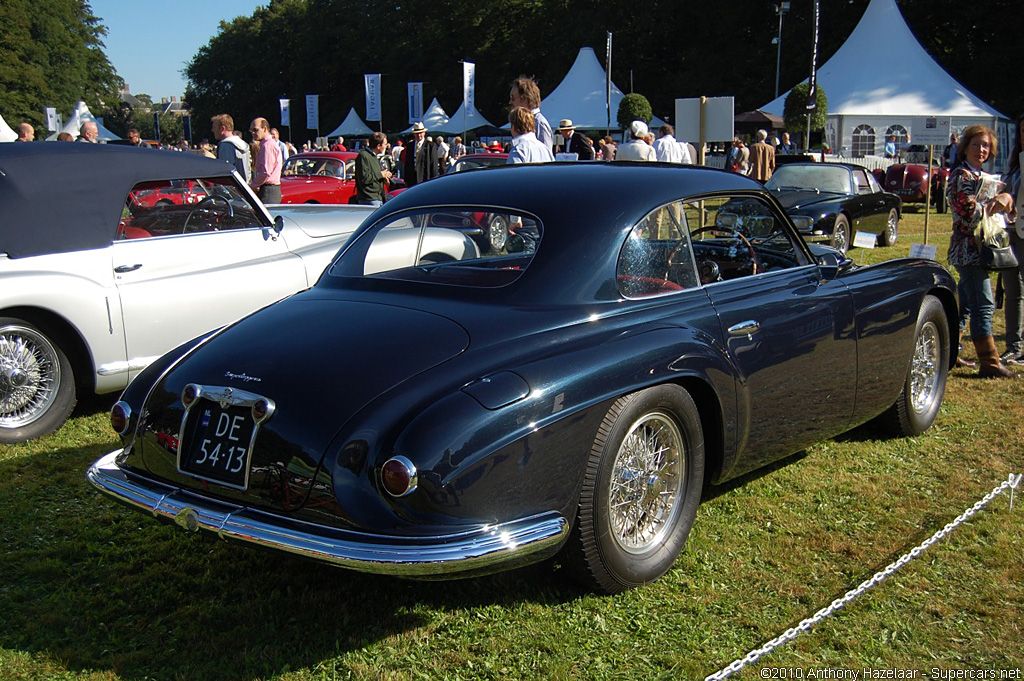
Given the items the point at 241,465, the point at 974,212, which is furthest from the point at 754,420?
the point at 974,212

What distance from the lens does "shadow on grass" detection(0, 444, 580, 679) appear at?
3.07 m

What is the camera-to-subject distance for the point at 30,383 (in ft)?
17.6

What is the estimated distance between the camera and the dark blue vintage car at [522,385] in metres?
2.83

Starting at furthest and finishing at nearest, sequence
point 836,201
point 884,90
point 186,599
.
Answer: point 884,90 → point 836,201 → point 186,599

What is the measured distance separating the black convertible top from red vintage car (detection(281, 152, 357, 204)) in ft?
34.0

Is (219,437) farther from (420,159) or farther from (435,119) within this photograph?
(435,119)

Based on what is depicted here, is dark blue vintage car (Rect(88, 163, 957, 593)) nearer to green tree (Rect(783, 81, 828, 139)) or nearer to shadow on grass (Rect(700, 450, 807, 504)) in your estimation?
shadow on grass (Rect(700, 450, 807, 504))

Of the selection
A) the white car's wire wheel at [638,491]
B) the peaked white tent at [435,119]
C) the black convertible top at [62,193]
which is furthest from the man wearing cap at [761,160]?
the peaked white tent at [435,119]

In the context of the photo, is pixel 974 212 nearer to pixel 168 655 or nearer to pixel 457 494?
pixel 457 494

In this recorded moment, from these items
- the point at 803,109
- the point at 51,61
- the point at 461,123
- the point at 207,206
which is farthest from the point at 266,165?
the point at 51,61

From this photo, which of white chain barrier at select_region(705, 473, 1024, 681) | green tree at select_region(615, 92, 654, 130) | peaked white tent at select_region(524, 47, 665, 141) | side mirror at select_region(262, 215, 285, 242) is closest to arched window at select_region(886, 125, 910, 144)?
green tree at select_region(615, 92, 654, 130)

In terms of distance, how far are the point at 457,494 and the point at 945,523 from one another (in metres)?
2.53

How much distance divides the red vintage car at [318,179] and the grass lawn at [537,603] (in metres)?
12.6

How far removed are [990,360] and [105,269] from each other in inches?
244
